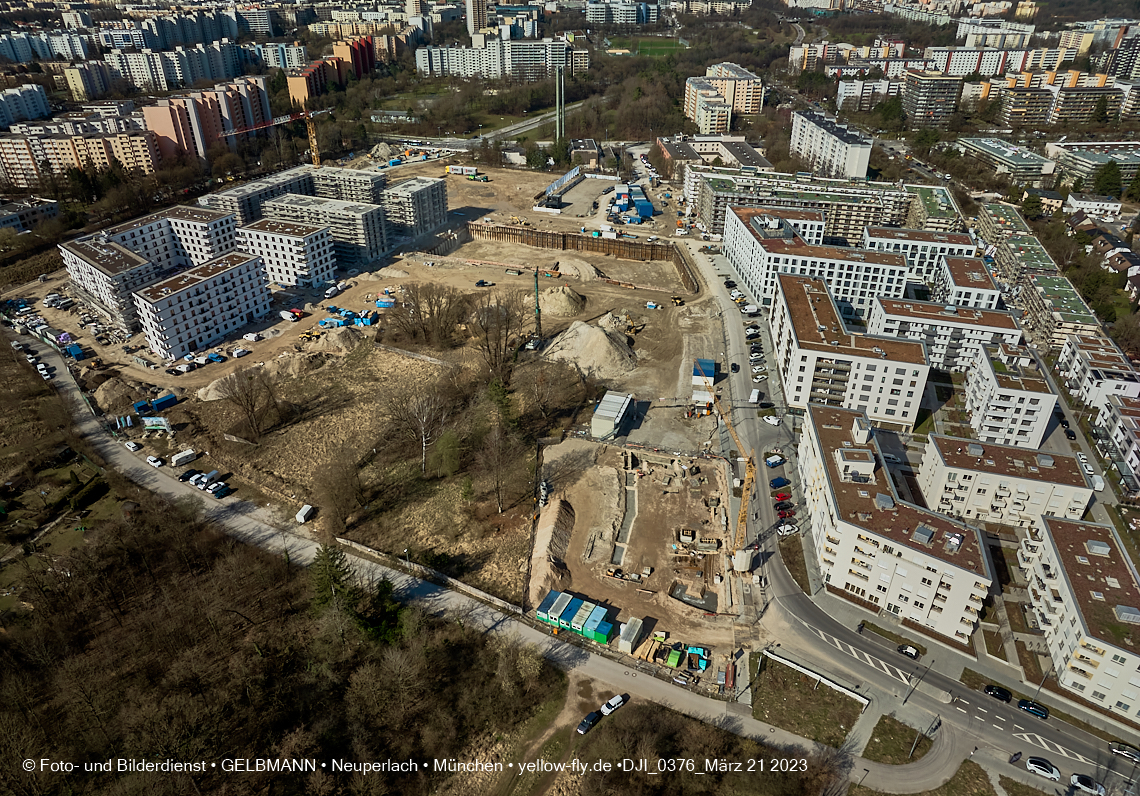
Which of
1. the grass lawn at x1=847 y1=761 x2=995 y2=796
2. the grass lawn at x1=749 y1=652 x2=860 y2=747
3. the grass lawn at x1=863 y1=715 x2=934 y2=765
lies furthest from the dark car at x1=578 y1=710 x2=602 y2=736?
the grass lawn at x1=863 y1=715 x2=934 y2=765

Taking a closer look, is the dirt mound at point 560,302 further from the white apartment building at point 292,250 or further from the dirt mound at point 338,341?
the white apartment building at point 292,250

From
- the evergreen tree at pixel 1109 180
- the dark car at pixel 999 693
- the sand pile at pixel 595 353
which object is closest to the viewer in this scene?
the dark car at pixel 999 693

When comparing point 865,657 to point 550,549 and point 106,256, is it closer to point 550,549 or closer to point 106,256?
point 550,549

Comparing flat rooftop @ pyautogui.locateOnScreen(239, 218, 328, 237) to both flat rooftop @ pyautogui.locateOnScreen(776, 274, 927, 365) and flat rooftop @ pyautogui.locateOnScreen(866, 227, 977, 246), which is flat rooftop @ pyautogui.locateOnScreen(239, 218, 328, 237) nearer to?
flat rooftop @ pyautogui.locateOnScreen(776, 274, 927, 365)

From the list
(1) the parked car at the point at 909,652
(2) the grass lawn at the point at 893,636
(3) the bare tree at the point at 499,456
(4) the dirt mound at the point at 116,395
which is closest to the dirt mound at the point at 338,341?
(4) the dirt mound at the point at 116,395

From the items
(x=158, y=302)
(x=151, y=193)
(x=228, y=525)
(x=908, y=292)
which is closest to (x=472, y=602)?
(x=228, y=525)

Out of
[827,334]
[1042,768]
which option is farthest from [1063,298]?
[1042,768]

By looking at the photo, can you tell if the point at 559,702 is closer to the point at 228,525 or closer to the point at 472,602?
the point at 472,602

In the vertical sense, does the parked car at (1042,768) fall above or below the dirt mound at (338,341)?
below
